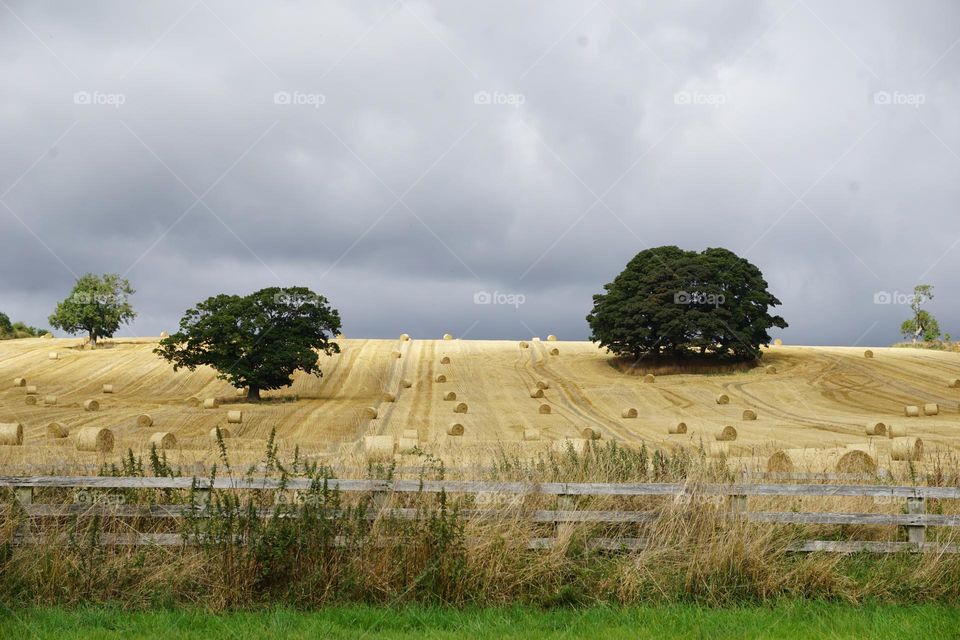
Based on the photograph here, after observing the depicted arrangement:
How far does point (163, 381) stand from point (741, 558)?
52.4m

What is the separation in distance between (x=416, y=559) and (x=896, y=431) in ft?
96.0

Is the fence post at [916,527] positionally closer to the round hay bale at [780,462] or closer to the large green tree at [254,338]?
the round hay bale at [780,462]

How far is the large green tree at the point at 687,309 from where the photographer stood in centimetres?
5941

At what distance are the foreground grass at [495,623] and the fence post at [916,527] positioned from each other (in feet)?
4.63

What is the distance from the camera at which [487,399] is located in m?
48.2

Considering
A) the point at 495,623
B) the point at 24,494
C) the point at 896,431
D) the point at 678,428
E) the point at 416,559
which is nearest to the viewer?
the point at 495,623

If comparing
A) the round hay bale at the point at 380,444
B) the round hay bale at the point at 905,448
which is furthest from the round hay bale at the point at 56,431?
the round hay bale at the point at 905,448

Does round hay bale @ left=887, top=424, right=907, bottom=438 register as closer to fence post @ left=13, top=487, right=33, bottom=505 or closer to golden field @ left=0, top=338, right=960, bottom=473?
golden field @ left=0, top=338, right=960, bottom=473

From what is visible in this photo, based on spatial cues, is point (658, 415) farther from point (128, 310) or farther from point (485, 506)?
point (128, 310)

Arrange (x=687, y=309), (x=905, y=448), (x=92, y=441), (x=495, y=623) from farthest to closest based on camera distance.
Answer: (x=687, y=309), (x=92, y=441), (x=905, y=448), (x=495, y=623)

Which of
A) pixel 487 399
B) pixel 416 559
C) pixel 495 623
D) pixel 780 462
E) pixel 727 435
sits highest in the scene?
pixel 487 399

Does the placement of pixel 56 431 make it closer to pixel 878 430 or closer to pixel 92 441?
pixel 92 441

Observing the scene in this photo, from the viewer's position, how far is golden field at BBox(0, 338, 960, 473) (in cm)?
3259

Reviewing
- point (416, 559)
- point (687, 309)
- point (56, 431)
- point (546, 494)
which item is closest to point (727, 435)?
point (546, 494)
